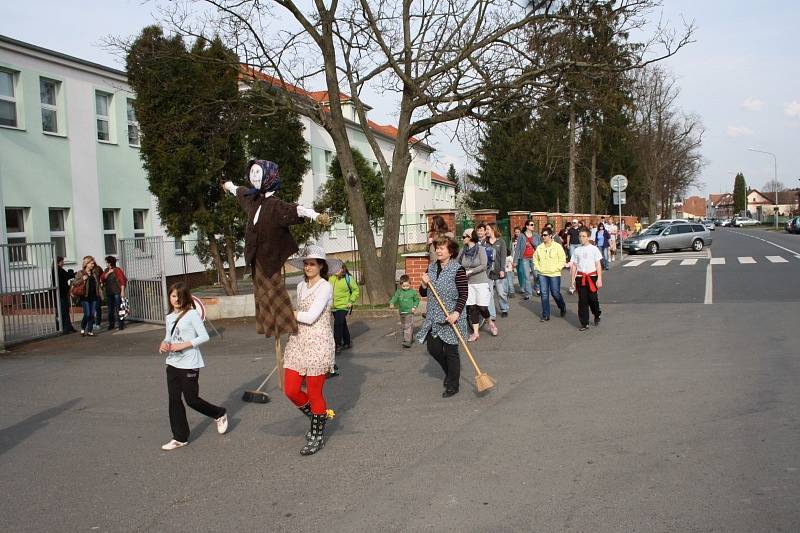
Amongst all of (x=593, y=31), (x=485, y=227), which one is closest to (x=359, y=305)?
(x=485, y=227)

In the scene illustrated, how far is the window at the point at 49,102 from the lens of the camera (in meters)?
19.8

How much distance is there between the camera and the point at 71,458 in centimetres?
600

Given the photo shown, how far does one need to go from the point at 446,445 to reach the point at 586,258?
262 inches

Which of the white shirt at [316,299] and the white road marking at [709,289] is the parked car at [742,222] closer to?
the white road marking at [709,289]

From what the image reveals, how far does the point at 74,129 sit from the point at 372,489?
18.9 metres

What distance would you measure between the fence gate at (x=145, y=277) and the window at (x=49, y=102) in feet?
21.0

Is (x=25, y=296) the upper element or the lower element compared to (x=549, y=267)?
lower

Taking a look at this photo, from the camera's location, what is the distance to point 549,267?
41.0 feet

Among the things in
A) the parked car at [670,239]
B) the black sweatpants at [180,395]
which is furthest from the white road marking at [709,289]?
the black sweatpants at [180,395]

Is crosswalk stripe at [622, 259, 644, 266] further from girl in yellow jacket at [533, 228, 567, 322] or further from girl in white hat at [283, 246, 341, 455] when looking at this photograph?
girl in white hat at [283, 246, 341, 455]

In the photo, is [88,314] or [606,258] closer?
[88,314]

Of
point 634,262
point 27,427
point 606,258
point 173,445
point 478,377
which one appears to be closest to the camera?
point 173,445

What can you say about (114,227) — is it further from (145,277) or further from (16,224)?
(145,277)

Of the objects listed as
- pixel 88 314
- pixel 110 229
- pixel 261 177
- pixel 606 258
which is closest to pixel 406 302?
pixel 261 177
